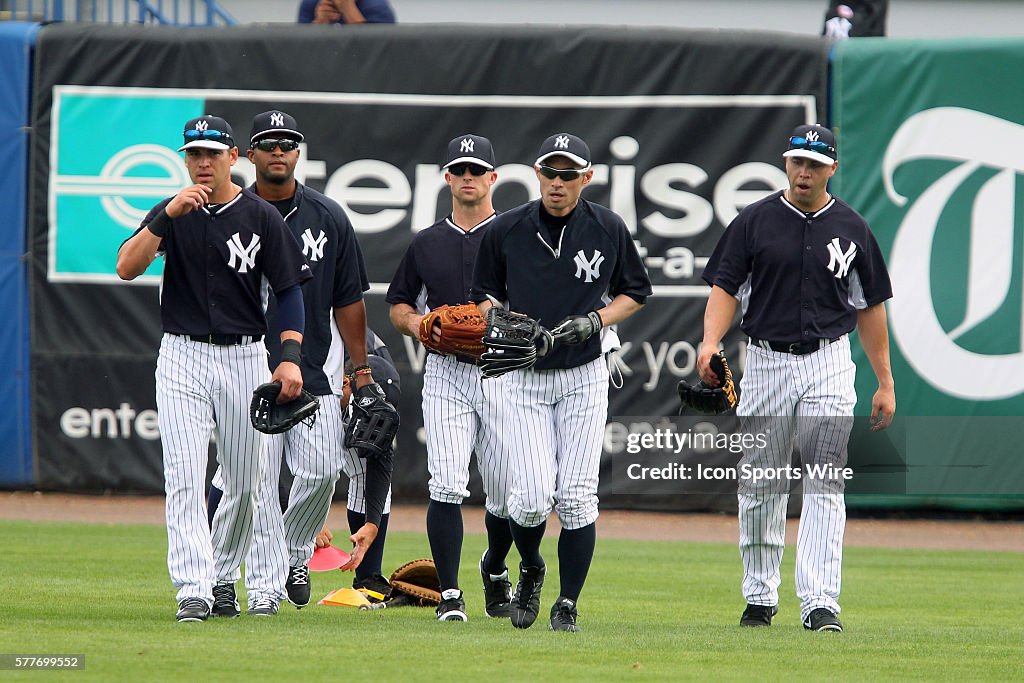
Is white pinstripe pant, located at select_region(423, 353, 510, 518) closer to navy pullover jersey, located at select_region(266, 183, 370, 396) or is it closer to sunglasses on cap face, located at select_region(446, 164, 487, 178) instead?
navy pullover jersey, located at select_region(266, 183, 370, 396)

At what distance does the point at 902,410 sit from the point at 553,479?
672 centimetres

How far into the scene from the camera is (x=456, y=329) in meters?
7.17

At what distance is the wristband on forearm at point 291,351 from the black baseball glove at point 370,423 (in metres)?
0.91

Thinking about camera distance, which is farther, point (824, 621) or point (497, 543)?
point (497, 543)

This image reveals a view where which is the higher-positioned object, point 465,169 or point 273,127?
point 273,127

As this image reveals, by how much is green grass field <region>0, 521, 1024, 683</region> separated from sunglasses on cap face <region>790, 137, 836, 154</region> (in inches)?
91.1

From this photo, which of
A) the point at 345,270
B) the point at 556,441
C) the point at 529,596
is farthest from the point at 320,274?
the point at 529,596

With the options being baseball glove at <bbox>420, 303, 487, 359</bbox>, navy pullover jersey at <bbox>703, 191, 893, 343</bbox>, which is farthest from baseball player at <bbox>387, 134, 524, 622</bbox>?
navy pullover jersey at <bbox>703, 191, 893, 343</bbox>

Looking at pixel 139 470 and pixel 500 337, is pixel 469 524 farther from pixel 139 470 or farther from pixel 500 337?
pixel 500 337

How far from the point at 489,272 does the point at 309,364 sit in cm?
115

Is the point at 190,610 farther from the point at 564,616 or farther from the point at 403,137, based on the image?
the point at 403,137

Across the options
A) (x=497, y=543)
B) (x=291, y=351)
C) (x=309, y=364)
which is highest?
(x=291, y=351)

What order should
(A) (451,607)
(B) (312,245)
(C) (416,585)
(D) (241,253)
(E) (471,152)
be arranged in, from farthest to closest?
(C) (416,585)
(B) (312,245)
(E) (471,152)
(A) (451,607)
(D) (241,253)

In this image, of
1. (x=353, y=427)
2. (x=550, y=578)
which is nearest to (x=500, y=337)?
(x=353, y=427)
